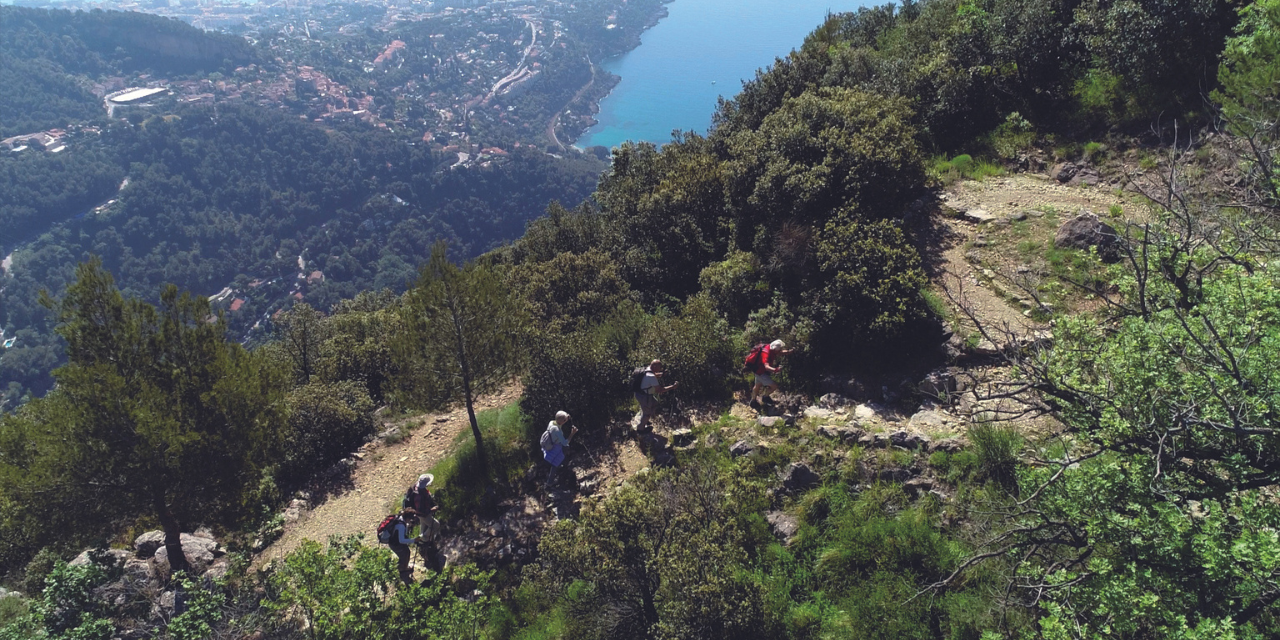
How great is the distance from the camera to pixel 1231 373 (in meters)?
4.85

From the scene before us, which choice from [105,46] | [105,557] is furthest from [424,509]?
[105,46]

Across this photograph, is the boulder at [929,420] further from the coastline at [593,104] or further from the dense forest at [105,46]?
the dense forest at [105,46]

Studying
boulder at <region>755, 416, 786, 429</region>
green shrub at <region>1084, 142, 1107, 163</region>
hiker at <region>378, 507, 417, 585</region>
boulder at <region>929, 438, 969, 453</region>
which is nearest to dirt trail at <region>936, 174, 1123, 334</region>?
green shrub at <region>1084, 142, 1107, 163</region>

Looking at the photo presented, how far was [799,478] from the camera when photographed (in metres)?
9.12

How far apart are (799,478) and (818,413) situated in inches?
75.0

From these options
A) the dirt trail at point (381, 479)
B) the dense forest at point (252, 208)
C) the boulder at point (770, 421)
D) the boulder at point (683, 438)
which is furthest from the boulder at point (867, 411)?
the dense forest at point (252, 208)

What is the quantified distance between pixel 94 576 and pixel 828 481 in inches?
404

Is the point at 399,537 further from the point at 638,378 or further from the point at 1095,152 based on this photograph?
the point at 1095,152

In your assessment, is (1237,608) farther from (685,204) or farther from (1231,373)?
(685,204)

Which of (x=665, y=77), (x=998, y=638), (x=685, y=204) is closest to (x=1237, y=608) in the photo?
(x=998, y=638)

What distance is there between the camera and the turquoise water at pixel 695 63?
121 metres

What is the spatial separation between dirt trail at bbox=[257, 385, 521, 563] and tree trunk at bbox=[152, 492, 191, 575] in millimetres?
1389

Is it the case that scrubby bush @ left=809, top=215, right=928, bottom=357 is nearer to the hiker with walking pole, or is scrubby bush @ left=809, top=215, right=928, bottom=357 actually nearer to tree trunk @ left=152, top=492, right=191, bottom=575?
the hiker with walking pole

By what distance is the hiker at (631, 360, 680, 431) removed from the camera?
11.0 meters
